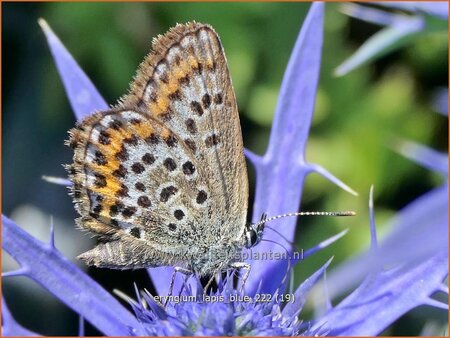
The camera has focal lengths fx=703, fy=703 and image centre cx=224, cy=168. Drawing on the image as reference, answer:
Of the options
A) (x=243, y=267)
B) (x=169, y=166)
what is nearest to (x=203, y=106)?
(x=169, y=166)

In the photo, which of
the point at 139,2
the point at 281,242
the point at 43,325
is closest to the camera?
the point at 281,242

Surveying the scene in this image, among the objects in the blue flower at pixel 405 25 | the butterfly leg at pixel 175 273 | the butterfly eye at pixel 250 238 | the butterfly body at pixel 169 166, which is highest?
the blue flower at pixel 405 25

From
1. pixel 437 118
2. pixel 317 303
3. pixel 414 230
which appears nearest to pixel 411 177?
pixel 437 118

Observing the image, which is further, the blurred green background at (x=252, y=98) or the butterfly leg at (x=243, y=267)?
the blurred green background at (x=252, y=98)

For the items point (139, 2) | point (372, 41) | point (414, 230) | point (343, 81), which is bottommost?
point (414, 230)

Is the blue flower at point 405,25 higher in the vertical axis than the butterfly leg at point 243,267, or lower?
higher

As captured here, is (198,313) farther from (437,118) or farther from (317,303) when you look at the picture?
(437,118)

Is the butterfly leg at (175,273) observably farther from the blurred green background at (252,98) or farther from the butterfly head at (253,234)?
the blurred green background at (252,98)

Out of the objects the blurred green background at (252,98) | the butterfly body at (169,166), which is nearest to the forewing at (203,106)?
the butterfly body at (169,166)
